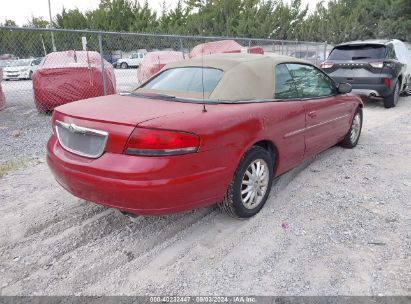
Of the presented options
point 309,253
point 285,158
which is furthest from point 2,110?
point 309,253

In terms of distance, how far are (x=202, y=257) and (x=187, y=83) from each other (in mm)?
1705

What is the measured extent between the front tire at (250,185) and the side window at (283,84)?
0.68 meters

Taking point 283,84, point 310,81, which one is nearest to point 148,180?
point 283,84

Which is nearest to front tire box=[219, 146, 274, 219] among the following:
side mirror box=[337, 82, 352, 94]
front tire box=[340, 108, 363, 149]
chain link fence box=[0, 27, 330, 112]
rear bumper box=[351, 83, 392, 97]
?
side mirror box=[337, 82, 352, 94]

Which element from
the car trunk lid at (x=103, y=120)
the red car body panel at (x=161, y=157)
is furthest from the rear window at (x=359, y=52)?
the car trunk lid at (x=103, y=120)

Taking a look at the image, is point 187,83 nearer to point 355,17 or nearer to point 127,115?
point 127,115

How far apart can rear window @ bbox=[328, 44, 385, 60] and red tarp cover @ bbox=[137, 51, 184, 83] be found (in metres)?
4.58

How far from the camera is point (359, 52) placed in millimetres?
8703

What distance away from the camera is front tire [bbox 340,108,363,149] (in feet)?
17.4

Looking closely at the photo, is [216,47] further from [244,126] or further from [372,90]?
[244,126]

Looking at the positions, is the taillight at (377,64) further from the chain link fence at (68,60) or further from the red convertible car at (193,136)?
the red convertible car at (193,136)

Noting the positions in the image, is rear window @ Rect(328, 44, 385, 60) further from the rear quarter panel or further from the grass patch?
the grass patch

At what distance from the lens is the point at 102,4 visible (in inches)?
1807

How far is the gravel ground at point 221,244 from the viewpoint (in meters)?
2.48
